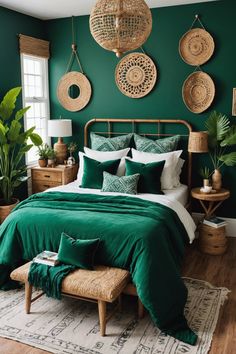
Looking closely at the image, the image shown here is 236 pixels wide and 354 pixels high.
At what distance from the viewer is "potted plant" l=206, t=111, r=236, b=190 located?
4.21 metres

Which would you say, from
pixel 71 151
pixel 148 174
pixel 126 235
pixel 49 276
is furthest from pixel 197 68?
pixel 49 276

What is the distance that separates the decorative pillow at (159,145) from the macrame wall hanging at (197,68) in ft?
1.58

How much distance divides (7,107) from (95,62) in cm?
153

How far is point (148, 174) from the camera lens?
4.12 meters

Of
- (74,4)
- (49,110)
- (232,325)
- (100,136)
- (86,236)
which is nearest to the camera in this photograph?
(232,325)

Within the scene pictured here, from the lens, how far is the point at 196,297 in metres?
3.23

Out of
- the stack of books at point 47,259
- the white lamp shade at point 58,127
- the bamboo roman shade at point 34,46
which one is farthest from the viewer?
the white lamp shade at point 58,127

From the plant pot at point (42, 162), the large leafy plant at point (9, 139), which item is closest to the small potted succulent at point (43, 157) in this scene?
the plant pot at point (42, 162)

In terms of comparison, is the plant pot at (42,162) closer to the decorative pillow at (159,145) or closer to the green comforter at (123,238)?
the decorative pillow at (159,145)

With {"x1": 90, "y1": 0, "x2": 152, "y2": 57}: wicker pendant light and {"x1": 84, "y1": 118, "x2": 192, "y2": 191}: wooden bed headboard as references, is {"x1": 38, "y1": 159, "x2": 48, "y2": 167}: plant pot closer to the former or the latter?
{"x1": 84, "y1": 118, "x2": 192, "y2": 191}: wooden bed headboard

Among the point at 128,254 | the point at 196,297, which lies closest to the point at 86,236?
the point at 128,254

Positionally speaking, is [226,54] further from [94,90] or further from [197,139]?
[94,90]

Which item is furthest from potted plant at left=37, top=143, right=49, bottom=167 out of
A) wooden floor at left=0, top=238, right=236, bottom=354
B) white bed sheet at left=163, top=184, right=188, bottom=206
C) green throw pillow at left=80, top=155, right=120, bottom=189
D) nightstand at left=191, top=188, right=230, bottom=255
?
wooden floor at left=0, top=238, right=236, bottom=354

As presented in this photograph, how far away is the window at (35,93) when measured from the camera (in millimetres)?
5250
